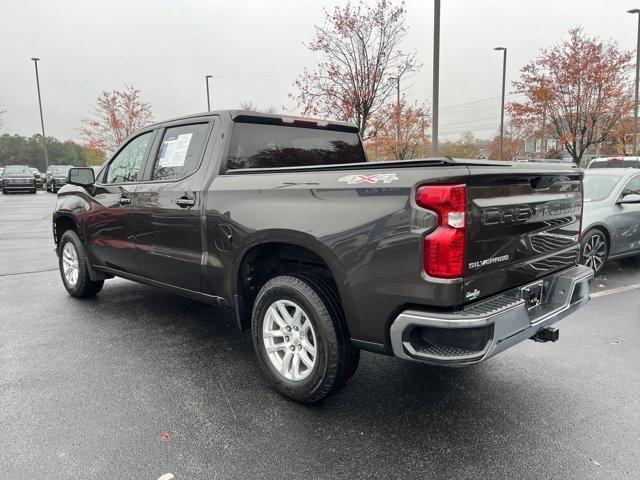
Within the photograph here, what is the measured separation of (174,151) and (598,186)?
6.21 metres

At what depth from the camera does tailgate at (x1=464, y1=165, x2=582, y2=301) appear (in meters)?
2.55

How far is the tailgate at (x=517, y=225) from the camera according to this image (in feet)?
8.38

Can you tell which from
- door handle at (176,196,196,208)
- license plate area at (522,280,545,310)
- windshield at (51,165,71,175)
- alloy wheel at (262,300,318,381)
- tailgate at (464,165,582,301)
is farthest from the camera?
windshield at (51,165,71,175)

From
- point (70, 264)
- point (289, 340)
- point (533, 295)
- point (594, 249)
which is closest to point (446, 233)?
point (533, 295)

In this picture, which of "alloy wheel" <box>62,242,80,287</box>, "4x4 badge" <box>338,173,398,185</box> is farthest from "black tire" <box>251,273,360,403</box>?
"alloy wheel" <box>62,242,80,287</box>

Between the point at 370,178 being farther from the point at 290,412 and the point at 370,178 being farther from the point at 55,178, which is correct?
the point at 55,178

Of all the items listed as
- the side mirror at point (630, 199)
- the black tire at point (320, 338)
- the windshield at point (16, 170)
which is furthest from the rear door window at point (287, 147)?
the windshield at point (16, 170)

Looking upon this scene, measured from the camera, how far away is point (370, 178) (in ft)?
8.80

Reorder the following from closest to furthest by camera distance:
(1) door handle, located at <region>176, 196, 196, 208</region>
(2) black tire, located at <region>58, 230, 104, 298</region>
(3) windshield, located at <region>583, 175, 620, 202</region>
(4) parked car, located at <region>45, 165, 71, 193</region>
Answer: (1) door handle, located at <region>176, 196, 196, 208</region>
(2) black tire, located at <region>58, 230, 104, 298</region>
(3) windshield, located at <region>583, 175, 620, 202</region>
(4) parked car, located at <region>45, 165, 71, 193</region>

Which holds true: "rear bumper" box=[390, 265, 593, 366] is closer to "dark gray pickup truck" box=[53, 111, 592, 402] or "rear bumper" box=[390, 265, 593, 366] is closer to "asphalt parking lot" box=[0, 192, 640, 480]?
"dark gray pickup truck" box=[53, 111, 592, 402]

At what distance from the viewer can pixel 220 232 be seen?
3580mm

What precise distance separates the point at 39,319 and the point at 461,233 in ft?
14.9

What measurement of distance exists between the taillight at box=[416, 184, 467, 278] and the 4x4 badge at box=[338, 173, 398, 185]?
0.21 metres

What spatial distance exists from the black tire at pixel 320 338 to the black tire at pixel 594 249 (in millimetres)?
4834
